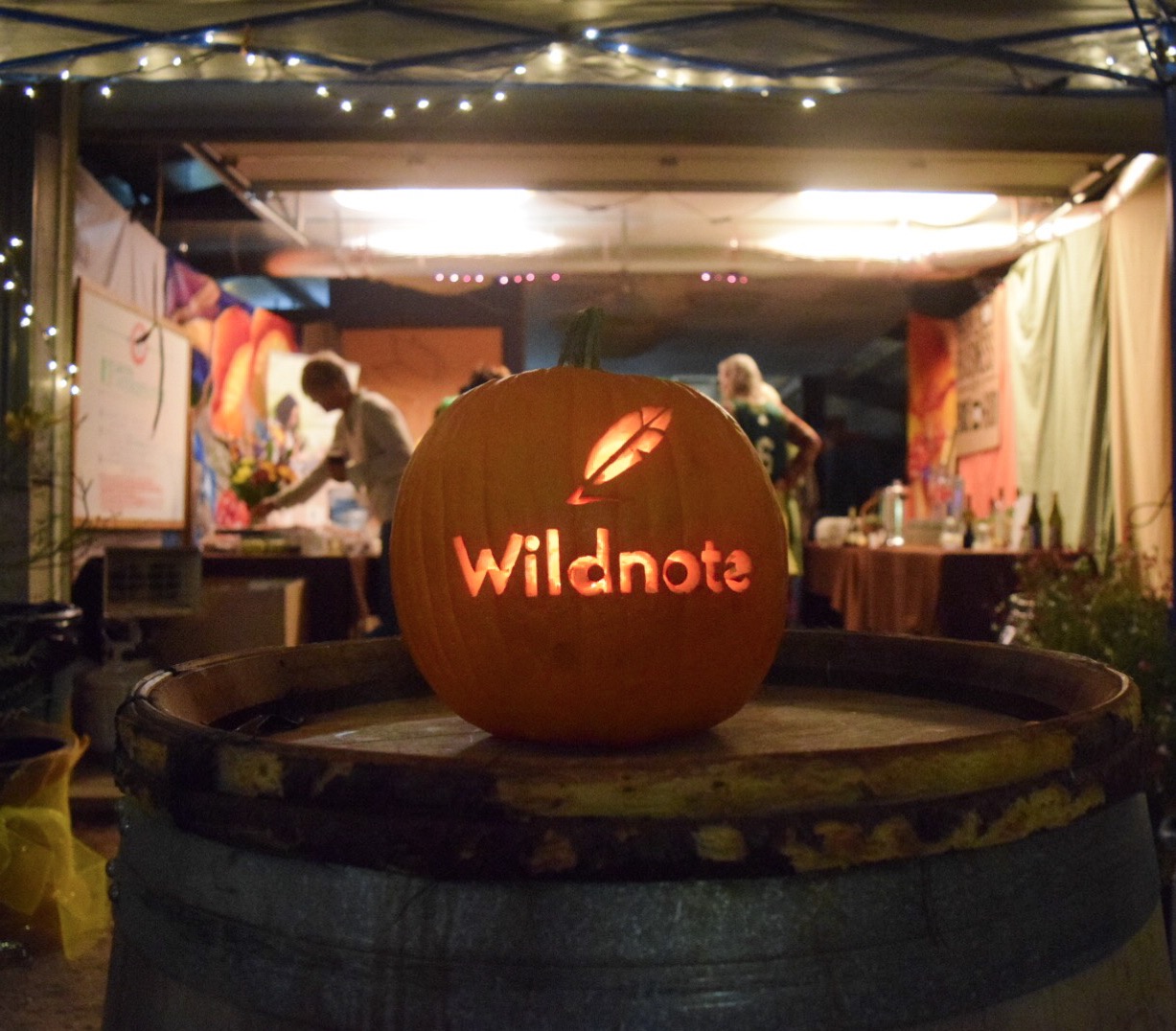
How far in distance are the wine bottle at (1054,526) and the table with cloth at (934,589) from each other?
0.24 m

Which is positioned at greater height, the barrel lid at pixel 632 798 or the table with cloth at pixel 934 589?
the barrel lid at pixel 632 798

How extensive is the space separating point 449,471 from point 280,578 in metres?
4.12

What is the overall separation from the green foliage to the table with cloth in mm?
318

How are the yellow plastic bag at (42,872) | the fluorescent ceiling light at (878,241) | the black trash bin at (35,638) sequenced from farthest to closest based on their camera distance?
1. the fluorescent ceiling light at (878,241)
2. the black trash bin at (35,638)
3. the yellow plastic bag at (42,872)

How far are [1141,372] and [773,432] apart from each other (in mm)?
1828

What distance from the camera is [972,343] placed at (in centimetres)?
702

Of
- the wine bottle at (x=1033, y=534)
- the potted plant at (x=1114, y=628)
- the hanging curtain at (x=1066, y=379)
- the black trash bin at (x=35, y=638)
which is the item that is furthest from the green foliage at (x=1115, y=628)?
the black trash bin at (x=35, y=638)

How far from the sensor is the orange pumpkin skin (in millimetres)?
947

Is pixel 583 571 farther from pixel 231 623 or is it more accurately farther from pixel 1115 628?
pixel 231 623

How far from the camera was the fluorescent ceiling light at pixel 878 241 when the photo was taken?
627 centimetres

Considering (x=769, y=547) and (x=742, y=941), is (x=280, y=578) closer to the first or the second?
(x=769, y=547)

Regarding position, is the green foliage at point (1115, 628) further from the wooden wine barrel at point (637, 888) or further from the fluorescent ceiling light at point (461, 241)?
the fluorescent ceiling light at point (461, 241)

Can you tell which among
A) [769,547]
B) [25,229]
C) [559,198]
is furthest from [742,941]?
[559,198]

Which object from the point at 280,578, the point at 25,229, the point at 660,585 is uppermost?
the point at 25,229
